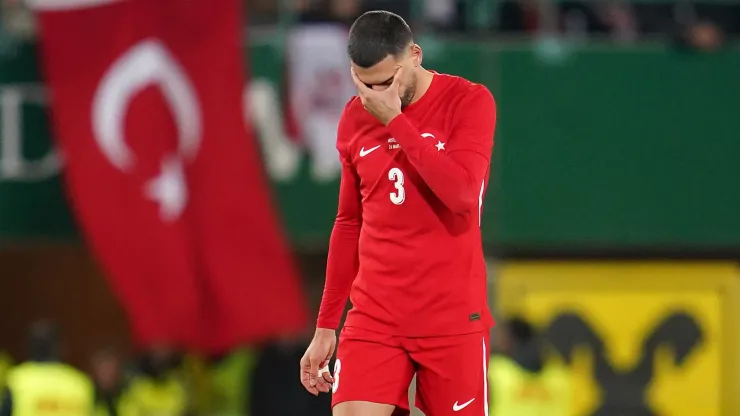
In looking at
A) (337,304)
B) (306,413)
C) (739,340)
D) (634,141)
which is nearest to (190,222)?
(306,413)

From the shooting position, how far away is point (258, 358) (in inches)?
507

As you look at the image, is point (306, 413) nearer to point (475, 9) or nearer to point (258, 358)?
point (258, 358)

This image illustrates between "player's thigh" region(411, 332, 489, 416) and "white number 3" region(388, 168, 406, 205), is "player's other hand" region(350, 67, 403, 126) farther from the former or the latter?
"player's thigh" region(411, 332, 489, 416)

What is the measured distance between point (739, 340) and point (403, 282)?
333 inches

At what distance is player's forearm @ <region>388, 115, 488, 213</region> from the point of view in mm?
4250

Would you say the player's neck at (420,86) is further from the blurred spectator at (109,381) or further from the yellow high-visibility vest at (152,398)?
the yellow high-visibility vest at (152,398)

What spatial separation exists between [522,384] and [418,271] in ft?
18.3

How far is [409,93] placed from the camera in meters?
4.53

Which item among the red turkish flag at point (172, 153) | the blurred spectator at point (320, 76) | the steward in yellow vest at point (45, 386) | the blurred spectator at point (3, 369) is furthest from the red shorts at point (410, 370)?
the blurred spectator at point (3, 369)

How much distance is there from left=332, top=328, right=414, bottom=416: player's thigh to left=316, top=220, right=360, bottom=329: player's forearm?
0.94 feet

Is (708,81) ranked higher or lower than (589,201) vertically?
higher

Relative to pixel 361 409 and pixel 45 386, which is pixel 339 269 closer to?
pixel 361 409

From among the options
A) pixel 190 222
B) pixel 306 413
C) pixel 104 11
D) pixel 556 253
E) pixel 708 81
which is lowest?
pixel 306 413

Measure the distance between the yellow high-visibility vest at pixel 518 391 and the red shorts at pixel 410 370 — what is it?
5257 mm
